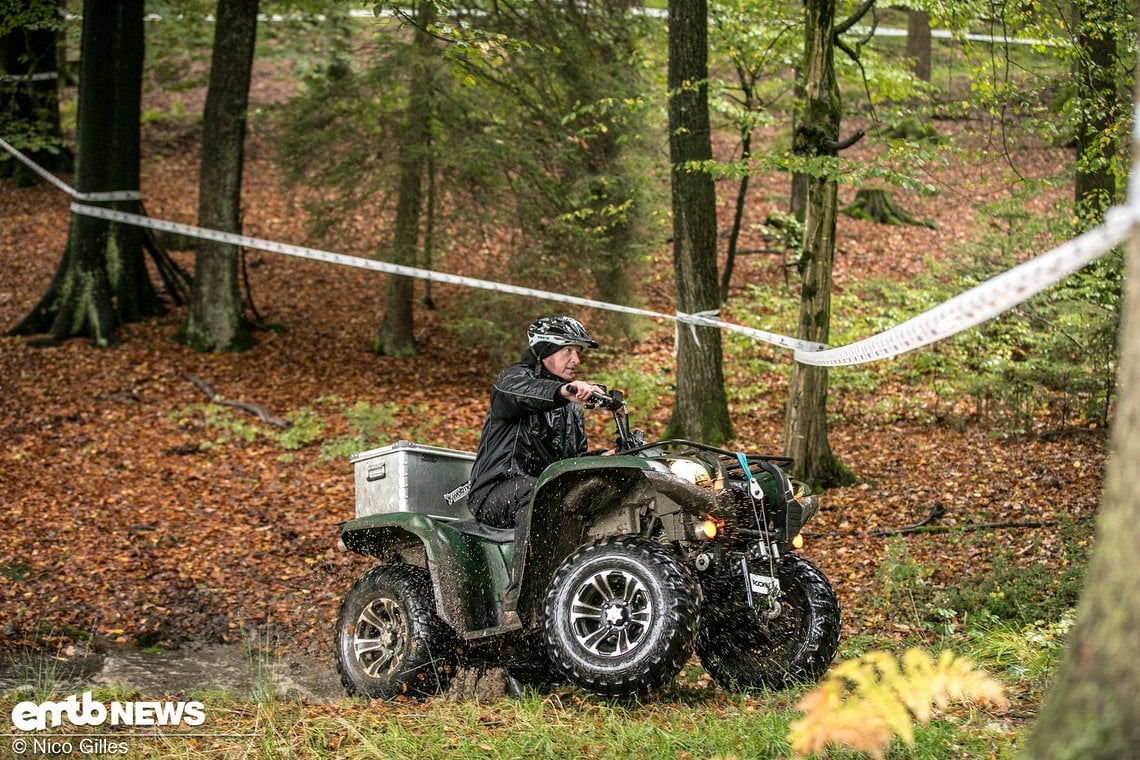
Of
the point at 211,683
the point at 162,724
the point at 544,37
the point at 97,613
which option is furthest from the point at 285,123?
the point at 162,724

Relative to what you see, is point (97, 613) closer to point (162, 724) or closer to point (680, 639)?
point (162, 724)

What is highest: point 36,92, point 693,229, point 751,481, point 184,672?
point 36,92

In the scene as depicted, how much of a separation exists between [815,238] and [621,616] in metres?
5.29

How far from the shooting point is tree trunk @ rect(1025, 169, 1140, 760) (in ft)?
6.61

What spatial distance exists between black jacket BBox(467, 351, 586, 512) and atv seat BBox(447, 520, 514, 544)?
10 cm

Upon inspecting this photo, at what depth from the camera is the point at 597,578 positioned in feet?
15.6

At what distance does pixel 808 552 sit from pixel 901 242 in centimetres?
1216

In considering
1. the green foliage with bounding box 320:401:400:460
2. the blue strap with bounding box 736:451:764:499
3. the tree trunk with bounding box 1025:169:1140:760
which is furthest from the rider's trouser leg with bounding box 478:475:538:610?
the green foliage with bounding box 320:401:400:460

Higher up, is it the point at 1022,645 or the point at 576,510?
the point at 576,510

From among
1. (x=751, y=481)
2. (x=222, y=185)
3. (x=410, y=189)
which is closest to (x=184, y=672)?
(x=751, y=481)

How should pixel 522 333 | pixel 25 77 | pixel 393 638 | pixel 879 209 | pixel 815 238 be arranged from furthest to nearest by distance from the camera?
pixel 879 209, pixel 25 77, pixel 522 333, pixel 815 238, pixel 393 638

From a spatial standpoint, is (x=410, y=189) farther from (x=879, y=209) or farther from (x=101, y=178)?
(x=879, y=209)

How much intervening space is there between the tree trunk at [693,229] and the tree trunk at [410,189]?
13.0ft

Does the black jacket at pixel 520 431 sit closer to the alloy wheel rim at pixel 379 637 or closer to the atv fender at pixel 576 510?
the atv fender at pixel 576 510
